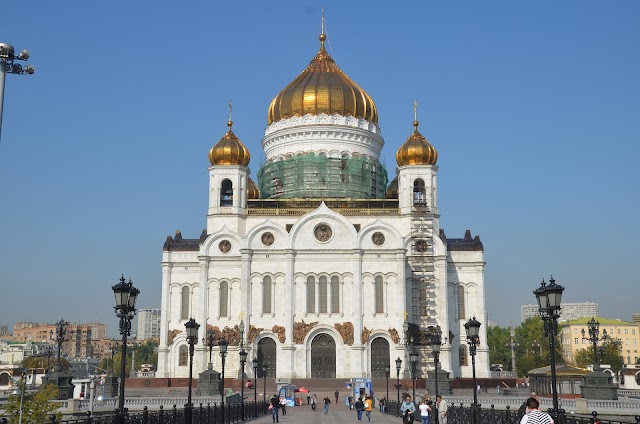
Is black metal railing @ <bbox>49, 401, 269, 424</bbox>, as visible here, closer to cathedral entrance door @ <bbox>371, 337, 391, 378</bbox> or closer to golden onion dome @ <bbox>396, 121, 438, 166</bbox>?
cathedral entrance door @ <bbox>371, 337, 391, 378</bbox>

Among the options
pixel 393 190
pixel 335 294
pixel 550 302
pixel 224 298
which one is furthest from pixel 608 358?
pixel 550 302

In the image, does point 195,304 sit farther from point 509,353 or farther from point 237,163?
point 509,353

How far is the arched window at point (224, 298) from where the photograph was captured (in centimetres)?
5259

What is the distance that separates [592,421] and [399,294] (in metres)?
37.8

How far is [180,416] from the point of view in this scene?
68.0 feet

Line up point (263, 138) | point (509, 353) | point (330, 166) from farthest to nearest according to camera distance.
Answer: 1. point (509, 353)
2. point (263, 138)
3. point (330, 166)

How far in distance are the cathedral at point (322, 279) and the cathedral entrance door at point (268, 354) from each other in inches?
3.5

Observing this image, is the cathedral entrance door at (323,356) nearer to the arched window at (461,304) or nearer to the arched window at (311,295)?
the arched window at (311,295)

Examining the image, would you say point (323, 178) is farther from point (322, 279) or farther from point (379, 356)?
point (379, 356)

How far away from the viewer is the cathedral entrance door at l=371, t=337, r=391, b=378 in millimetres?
50906

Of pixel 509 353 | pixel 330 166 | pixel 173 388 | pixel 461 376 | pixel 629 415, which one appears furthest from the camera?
pixel 509 353

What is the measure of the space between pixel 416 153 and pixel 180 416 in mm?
37498

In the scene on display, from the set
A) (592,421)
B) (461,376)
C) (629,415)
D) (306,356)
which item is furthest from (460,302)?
(592,421)

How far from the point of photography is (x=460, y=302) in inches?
2137
